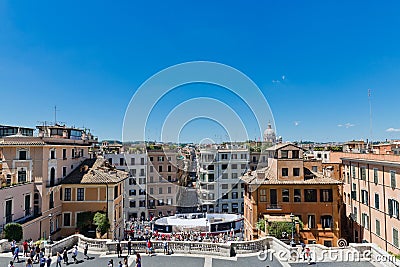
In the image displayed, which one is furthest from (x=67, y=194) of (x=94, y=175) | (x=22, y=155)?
(x=22, y=155)

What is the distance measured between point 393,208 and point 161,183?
49.4 meters

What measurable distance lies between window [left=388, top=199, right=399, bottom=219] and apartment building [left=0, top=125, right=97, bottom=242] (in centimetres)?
3527

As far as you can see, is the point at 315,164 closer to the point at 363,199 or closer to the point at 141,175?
the point at 363,199

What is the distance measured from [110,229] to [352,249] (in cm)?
2633

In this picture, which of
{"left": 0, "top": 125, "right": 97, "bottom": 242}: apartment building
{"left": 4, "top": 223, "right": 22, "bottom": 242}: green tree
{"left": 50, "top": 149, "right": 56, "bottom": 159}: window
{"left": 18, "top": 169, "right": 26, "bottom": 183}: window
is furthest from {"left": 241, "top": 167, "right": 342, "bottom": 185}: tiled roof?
{"left": 18, "top": 169, "right": 26, "bottom": 183}: window

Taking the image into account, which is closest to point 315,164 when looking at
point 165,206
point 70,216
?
point 70,216

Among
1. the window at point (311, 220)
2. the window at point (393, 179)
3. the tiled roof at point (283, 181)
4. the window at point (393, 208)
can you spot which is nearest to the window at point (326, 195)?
the tiled roof at point (283, 181)

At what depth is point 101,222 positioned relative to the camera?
35.0 m

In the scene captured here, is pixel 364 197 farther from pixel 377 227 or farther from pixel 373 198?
pixel 377 227

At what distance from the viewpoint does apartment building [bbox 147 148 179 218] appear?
70375 millimetres

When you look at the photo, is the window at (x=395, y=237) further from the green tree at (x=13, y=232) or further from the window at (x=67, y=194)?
the window at (x=67, y=194)

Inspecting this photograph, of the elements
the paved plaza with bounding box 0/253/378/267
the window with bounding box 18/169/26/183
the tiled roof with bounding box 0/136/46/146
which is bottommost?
the paved plaza with bounding box 0/253/378/267

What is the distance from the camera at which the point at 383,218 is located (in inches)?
1254

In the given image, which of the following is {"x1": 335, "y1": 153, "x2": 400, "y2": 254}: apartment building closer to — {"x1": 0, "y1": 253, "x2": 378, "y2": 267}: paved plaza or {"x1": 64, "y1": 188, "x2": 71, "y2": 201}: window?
{"x1": 0, "y1": 253, "x2": 378, "y2": 267}: paved plaza
